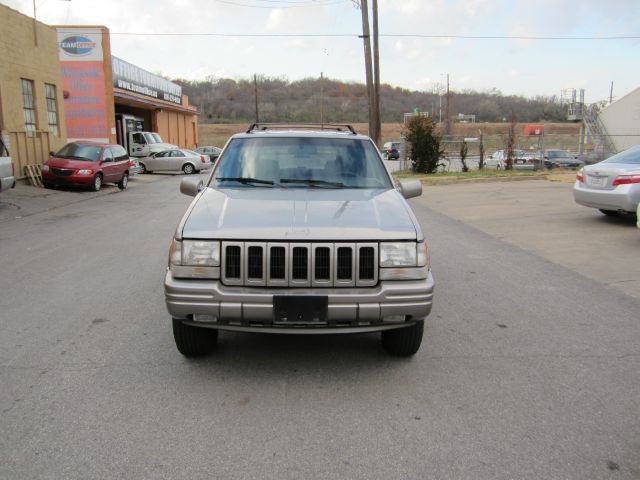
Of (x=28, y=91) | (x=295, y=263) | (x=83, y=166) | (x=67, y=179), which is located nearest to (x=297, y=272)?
(x=295, y=263)

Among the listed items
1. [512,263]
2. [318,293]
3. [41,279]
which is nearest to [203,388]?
[318,293]

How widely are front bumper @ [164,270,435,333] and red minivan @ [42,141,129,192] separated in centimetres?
1681

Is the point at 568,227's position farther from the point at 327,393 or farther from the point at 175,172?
the point at 175,172

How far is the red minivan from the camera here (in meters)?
19.1

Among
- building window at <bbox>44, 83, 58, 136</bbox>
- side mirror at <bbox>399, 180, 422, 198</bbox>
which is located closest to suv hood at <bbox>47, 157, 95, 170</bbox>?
building window at <bbox>44, 83, 58, 136</bbox>

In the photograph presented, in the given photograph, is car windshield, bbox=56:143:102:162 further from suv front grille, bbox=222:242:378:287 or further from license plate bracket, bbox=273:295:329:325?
license plate bracket, bbox=273:295:329:325

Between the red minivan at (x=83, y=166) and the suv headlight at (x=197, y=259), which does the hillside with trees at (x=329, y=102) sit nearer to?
the red minivan at (x=83, y=166)

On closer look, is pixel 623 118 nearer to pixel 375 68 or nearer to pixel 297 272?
pixel 375 68

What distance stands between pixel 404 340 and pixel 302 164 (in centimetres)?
188

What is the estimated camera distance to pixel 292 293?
12.7 ft

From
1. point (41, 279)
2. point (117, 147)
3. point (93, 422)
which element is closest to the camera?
point (93, 422)

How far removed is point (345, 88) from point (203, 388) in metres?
114

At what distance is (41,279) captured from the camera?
716 cm

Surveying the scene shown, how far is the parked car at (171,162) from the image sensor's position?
3172 cm
